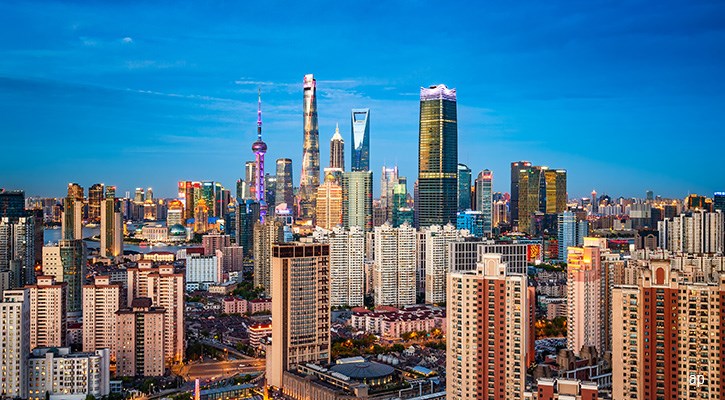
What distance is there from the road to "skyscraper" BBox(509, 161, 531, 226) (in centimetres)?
2513

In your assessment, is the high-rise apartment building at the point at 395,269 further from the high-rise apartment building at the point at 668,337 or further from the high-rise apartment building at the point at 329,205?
the high-rise apartment building at the point at 329,205

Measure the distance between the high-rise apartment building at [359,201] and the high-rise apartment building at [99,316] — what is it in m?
22.9

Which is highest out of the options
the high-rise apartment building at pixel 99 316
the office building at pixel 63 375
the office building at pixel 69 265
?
the office building at pixel 69 265

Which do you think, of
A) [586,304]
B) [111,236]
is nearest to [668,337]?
[586,304]

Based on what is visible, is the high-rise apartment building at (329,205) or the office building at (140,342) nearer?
the office building at (140,342)

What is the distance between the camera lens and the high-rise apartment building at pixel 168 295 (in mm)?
12900

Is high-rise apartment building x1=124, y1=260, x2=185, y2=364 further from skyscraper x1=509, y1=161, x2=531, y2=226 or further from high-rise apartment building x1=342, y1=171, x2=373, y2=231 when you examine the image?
skyscraper x1=509, y1=161, x2=531, y2=226

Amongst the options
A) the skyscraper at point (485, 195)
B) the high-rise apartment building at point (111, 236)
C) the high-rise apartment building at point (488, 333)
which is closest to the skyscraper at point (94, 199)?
the high-rise apartment building at point (111, 236)

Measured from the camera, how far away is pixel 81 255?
16953 mm

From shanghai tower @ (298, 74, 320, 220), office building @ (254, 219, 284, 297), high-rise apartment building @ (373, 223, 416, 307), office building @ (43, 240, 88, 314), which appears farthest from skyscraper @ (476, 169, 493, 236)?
office building @ (43, 240, 88, 314)

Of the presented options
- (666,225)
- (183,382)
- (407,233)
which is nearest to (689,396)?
(183,382)

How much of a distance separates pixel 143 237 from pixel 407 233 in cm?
2534

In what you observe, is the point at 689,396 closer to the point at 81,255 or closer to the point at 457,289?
the point at 457,289

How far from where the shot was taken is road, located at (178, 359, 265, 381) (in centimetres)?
1254
